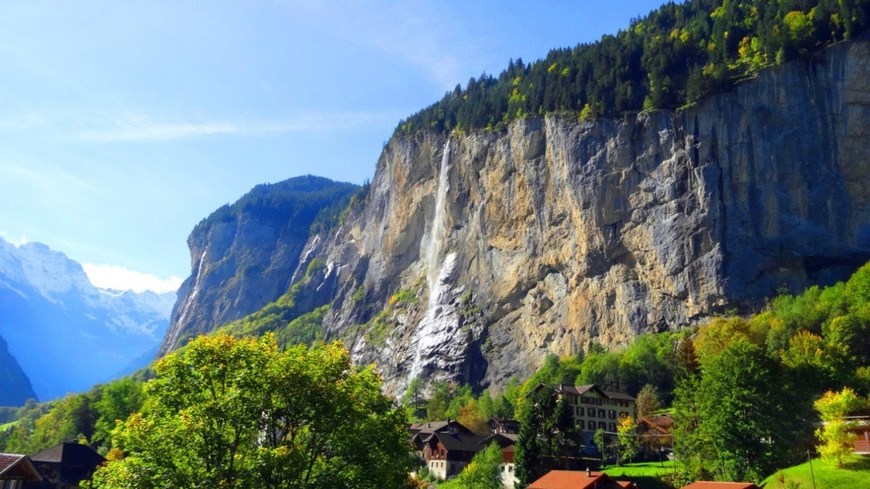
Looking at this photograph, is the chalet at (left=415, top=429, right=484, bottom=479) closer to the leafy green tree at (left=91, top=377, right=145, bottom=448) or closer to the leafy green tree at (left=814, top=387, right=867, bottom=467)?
the leafy green tree at (left=814, top=387, right=867, bottom=467)

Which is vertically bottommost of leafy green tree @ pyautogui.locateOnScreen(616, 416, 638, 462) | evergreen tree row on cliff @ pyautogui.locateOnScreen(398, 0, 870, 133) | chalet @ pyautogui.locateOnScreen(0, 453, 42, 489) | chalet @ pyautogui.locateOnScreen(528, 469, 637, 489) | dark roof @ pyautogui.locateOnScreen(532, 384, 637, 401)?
chalet @ pyautogui.locateOnScreen(528, 469, 637, 489)

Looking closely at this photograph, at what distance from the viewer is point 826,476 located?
4478 cm

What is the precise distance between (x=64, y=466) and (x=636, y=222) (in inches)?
3067

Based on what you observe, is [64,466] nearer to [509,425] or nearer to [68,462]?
[68,462]

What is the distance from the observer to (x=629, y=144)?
105 m

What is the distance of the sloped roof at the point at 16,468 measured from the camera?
30938mm

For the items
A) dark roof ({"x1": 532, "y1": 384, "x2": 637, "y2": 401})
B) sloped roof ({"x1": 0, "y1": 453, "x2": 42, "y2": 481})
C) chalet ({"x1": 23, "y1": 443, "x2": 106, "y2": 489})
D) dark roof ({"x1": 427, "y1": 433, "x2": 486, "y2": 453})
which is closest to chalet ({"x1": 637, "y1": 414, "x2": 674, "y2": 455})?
dark roof ({"x1": 532, "y1": 384, "x2": 637, "y2": 401})

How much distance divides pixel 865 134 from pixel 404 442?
3568 inches

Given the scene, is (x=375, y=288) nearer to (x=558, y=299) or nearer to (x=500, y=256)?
(x=500, y=256)

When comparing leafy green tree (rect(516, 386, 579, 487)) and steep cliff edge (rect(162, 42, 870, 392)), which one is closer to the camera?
leafy green tree (rect(516, 386, 579, 487))

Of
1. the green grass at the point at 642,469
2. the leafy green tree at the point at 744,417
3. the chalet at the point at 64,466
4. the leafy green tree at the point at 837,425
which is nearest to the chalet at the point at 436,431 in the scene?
the green grass at the point at 642,469

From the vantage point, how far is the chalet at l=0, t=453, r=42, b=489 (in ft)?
102

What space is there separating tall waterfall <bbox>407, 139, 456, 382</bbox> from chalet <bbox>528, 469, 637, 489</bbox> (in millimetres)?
71494

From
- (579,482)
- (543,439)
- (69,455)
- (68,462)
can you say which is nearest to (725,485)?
(579,482)
